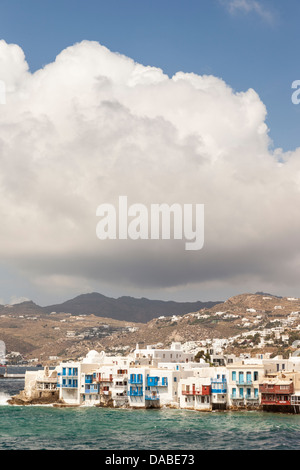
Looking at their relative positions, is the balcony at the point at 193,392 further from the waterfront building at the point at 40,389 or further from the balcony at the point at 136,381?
the waterfront building at the point at 40,389

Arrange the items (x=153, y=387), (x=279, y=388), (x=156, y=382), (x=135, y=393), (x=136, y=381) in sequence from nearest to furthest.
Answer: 1. (x=279, y=388)
2. (x=156, y=382)
3. (x=153, y=387)
4. (x=136, y=381)
5. (x=135, y=393)

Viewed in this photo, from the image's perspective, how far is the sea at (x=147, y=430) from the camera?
207 ft

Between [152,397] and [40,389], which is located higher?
[40,389]

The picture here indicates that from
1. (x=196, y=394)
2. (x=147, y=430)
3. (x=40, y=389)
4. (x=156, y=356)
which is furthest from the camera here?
(x=156, y=356)

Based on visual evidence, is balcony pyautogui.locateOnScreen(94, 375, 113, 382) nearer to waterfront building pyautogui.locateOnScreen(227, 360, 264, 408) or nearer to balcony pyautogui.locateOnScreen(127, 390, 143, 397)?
balcony pyautogui.locateOnScreen(127, 390, 143, 397)

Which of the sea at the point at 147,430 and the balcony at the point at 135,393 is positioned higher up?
the balcony at the point at 135,393

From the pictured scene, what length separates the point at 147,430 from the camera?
71875 mm

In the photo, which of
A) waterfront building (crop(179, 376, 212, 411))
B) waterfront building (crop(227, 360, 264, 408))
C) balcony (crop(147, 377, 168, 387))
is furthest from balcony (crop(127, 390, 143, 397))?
waterfront building (crop(227, 360, 264, 408))

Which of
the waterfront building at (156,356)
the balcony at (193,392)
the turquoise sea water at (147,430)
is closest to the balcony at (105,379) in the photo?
the turquoise sea water at (147,430)

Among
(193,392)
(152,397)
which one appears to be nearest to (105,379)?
(152,397)

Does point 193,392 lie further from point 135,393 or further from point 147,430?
point 147,430

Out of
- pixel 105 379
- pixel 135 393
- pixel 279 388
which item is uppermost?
pixel 105 379

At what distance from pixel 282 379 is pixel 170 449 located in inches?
1166

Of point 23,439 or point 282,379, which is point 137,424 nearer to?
point 23,439
